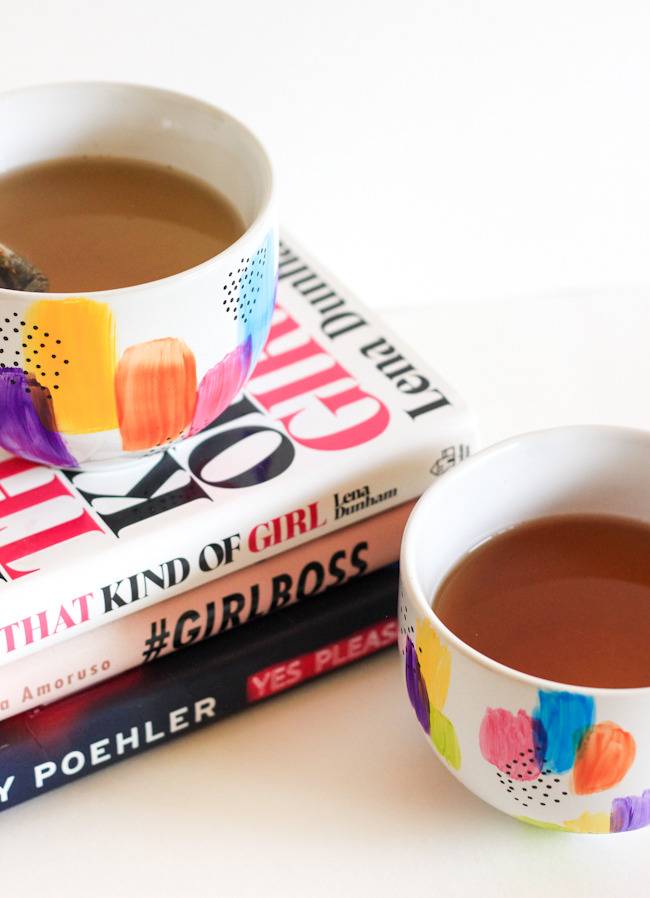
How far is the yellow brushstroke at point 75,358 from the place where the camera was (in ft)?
1.78

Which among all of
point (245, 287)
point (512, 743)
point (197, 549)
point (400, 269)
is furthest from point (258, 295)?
point (400, 269)

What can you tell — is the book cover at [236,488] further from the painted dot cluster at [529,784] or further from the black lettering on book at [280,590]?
the painted dot cluster at [529,784]

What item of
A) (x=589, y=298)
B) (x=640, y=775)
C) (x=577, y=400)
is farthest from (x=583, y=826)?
(x=589, y=298)

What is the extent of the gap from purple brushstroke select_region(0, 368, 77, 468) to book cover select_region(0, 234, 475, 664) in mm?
25

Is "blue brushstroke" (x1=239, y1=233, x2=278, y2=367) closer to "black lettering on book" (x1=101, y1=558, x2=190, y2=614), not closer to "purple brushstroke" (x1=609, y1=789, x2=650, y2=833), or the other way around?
"black lettering on book" (x1=101, y1=558, x2=190, y2=614)

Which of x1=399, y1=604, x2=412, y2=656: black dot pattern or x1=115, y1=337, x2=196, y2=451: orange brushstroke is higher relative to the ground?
x1=115, y1=337, x2=196, y2=451: orange brushstroke

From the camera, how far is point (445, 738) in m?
0.56

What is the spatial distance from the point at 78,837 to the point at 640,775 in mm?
240

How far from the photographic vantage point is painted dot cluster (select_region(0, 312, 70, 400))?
550 mm

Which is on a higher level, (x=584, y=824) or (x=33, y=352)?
(x=33, y=352)

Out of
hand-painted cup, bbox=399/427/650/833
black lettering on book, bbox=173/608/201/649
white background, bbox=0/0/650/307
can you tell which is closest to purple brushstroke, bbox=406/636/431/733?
hand-painted cup, bbox=399/427/650/833

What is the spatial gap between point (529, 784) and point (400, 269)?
1.48 feet

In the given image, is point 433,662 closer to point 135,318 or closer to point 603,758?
point 603,758

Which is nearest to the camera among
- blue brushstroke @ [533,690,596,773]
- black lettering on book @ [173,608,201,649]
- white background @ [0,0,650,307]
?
blue brushstroke @ [533,690,596,773]
